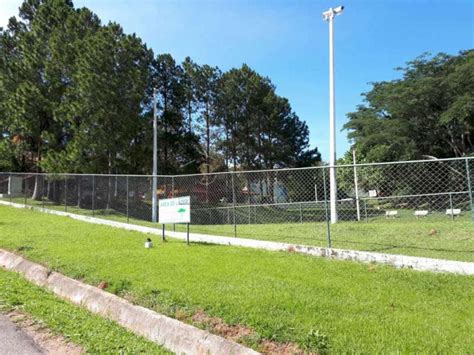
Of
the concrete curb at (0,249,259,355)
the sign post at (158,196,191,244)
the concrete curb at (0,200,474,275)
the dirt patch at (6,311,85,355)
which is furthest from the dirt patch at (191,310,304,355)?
the sign post at (158,196,191,244)

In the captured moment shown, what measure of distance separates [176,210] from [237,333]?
7146 mm

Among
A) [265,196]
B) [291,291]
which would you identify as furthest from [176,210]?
[265,196]

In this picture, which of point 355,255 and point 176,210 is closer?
point 355,255

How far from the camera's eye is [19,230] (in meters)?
13.6

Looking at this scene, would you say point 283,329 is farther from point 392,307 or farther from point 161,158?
point 161,158

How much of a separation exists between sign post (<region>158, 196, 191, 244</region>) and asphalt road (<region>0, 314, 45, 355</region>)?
595cm

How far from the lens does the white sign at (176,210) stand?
37.4 feet

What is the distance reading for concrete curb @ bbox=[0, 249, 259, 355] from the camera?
178 inches

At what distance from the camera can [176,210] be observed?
11.6m

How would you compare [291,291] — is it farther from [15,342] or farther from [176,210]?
[176,210]

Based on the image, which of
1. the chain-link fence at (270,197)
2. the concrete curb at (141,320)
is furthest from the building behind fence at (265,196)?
the concrete curb at (141,320)

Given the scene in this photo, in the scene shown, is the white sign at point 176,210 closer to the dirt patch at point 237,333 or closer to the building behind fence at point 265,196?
the building behind fence at point 265,196

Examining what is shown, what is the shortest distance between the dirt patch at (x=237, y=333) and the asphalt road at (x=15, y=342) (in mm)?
1744

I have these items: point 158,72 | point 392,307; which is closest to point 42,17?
point 158,72
